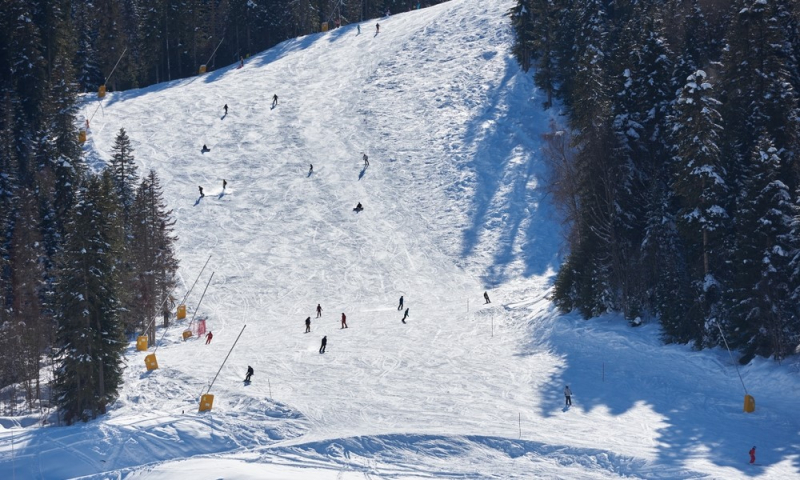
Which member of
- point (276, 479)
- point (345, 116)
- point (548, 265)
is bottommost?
point (276, 479)

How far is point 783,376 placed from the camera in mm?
29562

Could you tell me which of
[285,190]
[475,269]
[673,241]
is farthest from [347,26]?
[673,241]

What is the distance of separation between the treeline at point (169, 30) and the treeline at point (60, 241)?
3752mm

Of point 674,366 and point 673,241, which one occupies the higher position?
point 673,241

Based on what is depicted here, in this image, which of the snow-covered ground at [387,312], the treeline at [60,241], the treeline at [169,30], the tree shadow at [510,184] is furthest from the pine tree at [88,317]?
the treeline at [169,30]

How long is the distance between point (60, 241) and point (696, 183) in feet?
131

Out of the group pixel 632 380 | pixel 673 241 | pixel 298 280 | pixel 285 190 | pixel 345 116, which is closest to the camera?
pixel 632 380

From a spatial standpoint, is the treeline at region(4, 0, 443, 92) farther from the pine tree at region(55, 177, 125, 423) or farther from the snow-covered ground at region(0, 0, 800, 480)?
the pine tree at region(55, 177, 125, 423)

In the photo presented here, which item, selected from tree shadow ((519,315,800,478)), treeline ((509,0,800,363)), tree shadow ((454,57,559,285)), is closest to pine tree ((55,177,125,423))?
tree shadow ((519,315,800,478))

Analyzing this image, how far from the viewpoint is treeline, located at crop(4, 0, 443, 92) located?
8094cm

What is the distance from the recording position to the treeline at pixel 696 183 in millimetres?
30438

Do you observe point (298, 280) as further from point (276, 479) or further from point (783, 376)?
point (783, 376)

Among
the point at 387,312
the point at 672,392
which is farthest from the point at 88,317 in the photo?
the point at 672,392

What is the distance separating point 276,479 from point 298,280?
2627cm
